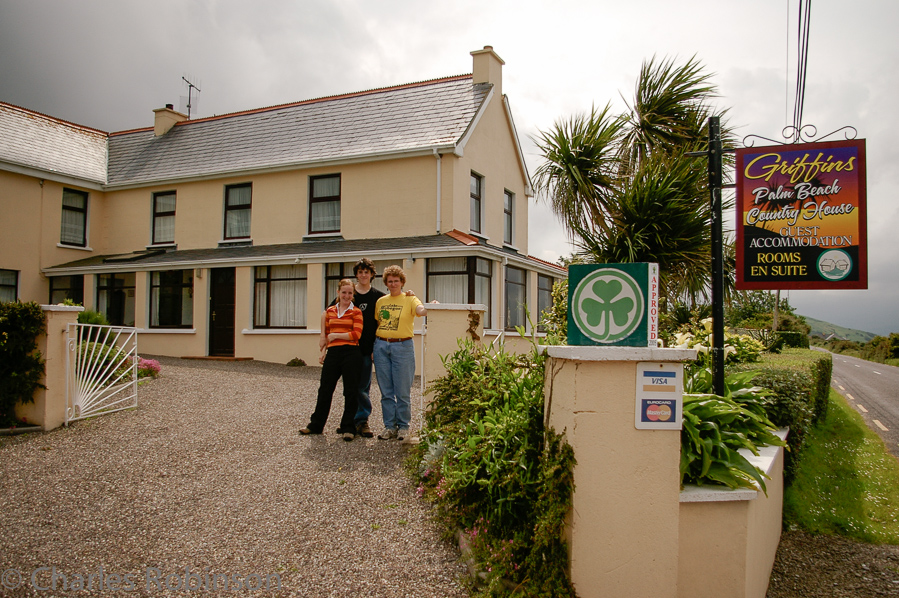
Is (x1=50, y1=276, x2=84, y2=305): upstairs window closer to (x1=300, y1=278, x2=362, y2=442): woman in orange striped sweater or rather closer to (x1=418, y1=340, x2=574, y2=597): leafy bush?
(x1=300, y1=278, x2=362, y2=442): woman in orange striped sweater

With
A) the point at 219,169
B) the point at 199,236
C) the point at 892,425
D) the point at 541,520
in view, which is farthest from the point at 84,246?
the point at 892,425

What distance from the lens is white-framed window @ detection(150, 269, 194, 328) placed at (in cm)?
1582

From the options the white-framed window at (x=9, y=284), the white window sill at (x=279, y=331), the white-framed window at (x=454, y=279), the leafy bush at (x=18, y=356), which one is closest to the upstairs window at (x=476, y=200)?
the white-framed window at (x=454, y=279)

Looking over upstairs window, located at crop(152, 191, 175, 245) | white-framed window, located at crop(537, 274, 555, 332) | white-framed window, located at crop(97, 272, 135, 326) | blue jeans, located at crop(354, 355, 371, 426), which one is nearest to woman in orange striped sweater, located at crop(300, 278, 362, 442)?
blue jeans, located at crop(354, 355, 371, 426)

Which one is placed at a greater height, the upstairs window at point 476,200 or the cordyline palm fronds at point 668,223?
the upstairs window at point 476,200

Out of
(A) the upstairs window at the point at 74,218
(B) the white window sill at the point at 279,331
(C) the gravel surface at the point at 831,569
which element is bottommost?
(C) the gravel surface at the point at 831,569

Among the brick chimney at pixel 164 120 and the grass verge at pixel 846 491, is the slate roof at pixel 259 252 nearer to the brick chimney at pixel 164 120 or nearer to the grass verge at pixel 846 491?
the brick chimney at pixel 164 120

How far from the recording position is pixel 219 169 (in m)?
16.3

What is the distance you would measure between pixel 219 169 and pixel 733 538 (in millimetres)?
16060

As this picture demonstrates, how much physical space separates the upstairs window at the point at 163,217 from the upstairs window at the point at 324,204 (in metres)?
4.86

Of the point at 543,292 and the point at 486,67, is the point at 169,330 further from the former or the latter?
the point at 486,67

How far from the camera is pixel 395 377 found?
20.2ft

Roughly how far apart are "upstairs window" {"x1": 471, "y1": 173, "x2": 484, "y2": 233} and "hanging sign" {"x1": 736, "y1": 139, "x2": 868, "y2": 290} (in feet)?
36.1

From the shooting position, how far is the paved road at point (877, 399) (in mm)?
9653
